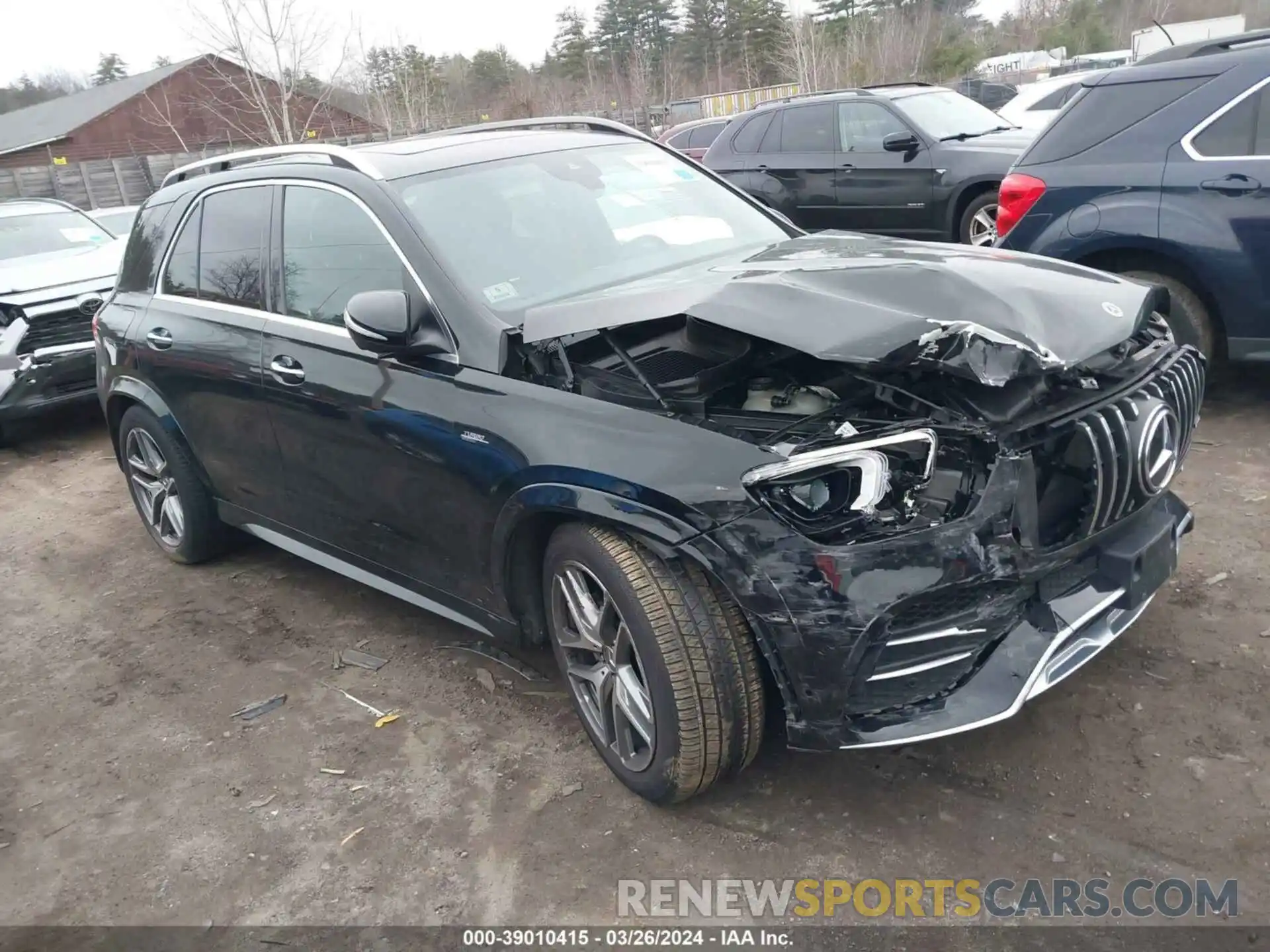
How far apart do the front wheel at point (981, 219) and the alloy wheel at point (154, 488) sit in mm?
6900

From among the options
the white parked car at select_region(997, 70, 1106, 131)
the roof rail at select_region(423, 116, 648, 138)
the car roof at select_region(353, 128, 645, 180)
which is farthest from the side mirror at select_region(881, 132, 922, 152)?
the white parked car at select_region(997, 70, 1106, 131)

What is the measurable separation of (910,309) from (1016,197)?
356 centimetres

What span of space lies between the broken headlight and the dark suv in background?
23.2ft

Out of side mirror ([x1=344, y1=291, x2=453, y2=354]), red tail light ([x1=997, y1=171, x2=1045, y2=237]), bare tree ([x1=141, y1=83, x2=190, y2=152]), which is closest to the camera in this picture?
side mirror ([x1=344, y1=291, x2=453, y2=354])

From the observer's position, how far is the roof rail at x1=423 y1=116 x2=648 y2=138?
4.31m

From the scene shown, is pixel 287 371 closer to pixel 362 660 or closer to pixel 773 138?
pixel 362 660

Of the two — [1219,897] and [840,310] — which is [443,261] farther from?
[1219,897]

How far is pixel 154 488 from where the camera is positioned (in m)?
5.13

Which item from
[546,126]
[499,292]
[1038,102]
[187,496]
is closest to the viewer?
[499,292]

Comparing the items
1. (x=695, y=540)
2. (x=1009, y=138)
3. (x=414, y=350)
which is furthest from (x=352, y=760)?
(x=1009, y=138)

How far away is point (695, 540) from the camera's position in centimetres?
255

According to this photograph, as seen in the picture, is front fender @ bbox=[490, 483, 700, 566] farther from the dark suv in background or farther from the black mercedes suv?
the dark suv in background

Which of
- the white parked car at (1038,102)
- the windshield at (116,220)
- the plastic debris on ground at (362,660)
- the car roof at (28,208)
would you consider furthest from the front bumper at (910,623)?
the white parked car at (1038,102)

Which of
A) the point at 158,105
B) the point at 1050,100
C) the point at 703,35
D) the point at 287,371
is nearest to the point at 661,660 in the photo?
the point at 287,371
